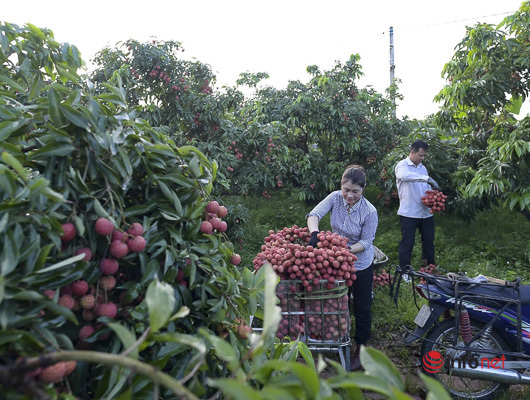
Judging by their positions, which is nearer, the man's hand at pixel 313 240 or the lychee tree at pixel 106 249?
the lychee tree at pixel 106 249

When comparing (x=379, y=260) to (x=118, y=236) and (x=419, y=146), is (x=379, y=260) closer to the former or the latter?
(x=419, y=146)

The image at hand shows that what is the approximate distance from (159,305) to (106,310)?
Result: 27cm

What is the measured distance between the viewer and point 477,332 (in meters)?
2.88

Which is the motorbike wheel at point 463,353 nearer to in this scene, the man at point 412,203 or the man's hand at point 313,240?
the man's hand at point 313,240

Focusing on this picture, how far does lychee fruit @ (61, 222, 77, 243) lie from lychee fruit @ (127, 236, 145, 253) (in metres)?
0.12

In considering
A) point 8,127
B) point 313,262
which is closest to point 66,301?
point 8,127

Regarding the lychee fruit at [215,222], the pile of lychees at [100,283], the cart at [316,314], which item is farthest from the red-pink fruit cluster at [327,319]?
the pile of lychees at [100,283]

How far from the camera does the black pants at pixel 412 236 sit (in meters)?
5.14

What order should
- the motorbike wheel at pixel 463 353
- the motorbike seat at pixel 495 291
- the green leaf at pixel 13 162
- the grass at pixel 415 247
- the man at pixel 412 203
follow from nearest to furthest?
the green leaf at pixel 13 162, the motorbike seat at pixel 495 291, the motorbike wheel at pixel 463 353, the grass at pixel 415 247, the man at pixel 412 203

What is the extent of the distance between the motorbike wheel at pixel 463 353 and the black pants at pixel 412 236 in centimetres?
217

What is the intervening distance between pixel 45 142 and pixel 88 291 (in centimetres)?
34

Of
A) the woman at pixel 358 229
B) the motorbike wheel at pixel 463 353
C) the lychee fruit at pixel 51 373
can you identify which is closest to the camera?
the lychee fruit at pixel 51 373

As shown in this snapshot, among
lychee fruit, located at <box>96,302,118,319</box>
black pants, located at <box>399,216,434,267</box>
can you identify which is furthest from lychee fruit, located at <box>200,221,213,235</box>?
black pants, located at <box>399,216,434,267</box>

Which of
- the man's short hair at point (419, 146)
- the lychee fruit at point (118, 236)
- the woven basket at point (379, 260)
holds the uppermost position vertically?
the man's short hair at point (419, 146)
